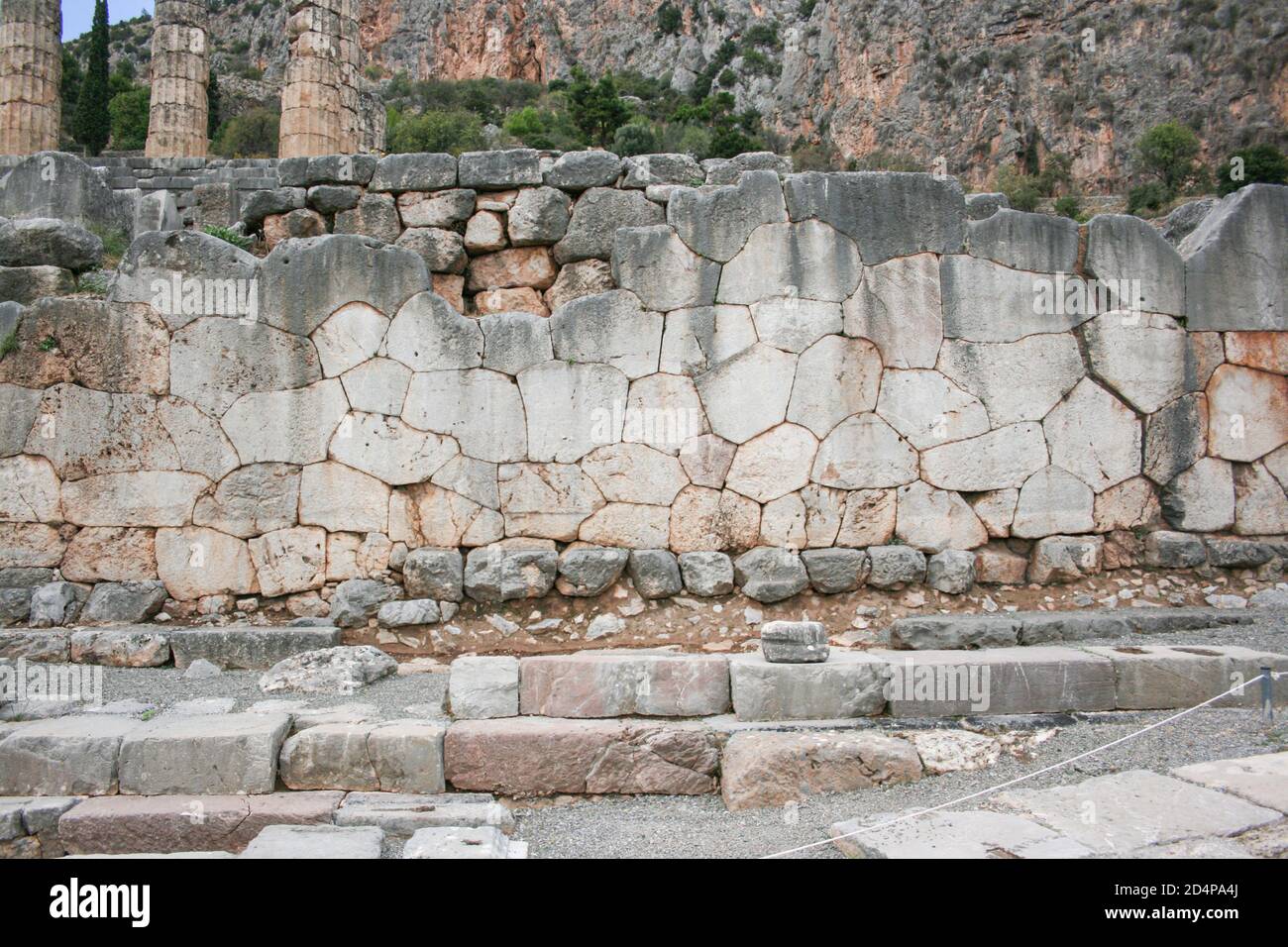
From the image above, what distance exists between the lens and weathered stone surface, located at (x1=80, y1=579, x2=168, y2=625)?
19.8 feet

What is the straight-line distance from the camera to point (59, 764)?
14.4 feet

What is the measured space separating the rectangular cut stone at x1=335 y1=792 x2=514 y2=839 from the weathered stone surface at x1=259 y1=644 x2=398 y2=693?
108cm

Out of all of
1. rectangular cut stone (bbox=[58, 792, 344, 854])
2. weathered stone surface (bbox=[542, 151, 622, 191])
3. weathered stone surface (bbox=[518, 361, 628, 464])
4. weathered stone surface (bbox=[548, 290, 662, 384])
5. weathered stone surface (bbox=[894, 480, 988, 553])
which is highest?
weathered stone surface (bbox=[542, 151, 622, 191])

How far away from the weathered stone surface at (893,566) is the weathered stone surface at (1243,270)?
8.60 feet

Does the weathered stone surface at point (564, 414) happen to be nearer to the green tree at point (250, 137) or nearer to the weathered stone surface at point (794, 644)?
the weathered stone surface at point (794, 644)

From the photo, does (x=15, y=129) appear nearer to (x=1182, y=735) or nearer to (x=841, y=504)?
(x=841, y=504)

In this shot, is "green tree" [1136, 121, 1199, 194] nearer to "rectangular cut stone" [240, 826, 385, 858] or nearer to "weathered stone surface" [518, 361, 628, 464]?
"weathered stone surface" [518, 361, 628, 464]

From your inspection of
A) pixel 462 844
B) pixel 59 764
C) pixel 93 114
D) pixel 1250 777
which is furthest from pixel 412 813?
pixel 93 114

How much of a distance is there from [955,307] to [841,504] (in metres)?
1.56

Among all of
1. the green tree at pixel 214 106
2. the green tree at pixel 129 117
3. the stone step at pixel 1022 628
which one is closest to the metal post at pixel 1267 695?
the stone step at pixel 1022 628

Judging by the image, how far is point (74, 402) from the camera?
6.12 metres

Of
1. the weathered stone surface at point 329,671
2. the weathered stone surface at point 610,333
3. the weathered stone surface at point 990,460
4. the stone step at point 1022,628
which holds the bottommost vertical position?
the weathered stone surface at point 329,671

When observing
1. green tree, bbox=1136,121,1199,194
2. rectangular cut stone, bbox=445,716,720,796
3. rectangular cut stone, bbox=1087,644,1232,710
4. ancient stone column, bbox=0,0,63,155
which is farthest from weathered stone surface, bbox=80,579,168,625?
green tree, bbox=1136,121,1199,194

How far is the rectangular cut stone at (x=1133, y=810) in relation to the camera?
3.35 metres
